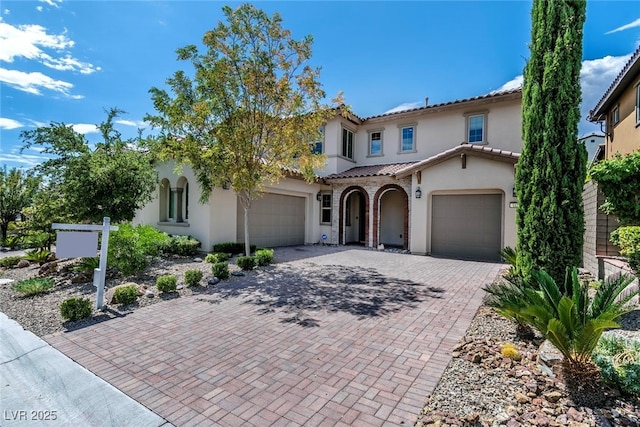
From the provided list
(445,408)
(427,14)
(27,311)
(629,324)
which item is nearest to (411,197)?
(427,14)

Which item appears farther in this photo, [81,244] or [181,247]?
[181,247]

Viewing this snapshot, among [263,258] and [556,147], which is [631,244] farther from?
[263,258]

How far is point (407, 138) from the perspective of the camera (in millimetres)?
17516

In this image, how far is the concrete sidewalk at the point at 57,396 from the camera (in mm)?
2943

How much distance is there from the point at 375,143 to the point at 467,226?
7.53 m

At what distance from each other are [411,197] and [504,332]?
33.7 feet

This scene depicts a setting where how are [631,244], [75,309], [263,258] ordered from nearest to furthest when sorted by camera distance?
[631,244] < [75,309] < [263,258]

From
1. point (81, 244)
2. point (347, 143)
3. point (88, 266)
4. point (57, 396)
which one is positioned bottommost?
point (57, 396)

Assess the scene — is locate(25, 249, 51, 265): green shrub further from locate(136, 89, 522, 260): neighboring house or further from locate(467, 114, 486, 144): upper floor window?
locate(467, 114, 486, 144): upper floor window

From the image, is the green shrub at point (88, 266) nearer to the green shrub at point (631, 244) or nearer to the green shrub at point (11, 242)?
the green shrub at point (11, 242)

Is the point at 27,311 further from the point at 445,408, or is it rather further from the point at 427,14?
the point at 427,14

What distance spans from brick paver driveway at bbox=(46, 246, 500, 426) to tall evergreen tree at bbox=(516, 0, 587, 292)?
73.6 inches

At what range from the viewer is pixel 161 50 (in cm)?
1052

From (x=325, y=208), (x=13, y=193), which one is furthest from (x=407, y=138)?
(x=13, y=193)
